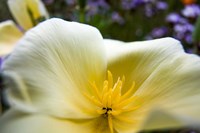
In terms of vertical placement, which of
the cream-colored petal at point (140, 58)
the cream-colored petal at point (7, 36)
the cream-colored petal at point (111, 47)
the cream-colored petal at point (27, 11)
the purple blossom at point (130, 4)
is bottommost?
the cream-colored petal at point (140, 58)

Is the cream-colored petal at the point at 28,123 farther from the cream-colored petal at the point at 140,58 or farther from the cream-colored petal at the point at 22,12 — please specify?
the cream-colored petal at the point at 22,12

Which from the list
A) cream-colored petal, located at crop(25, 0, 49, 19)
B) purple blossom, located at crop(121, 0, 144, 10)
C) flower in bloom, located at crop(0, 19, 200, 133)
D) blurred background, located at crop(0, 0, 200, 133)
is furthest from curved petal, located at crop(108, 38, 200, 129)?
purple blossom, located at crop(121, 0, 144, 10)

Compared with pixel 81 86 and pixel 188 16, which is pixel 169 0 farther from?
pixel 81 86

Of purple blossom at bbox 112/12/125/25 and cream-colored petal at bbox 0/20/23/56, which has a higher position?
purple blossom at bbox 112/12/125/25

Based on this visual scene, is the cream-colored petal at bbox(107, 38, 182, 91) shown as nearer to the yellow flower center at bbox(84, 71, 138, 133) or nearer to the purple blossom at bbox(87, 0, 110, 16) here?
the yellow flower center at bbox(84, 71, 138, 133)

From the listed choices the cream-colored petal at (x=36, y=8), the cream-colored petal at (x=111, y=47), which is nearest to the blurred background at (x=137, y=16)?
the cream-colored petal at (x=36, y=8)

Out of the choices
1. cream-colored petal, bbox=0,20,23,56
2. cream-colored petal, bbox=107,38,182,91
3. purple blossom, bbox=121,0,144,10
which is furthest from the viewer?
purple blossom, bbox=121,0,144,10

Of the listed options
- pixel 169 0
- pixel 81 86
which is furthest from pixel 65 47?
pixel 169 0
